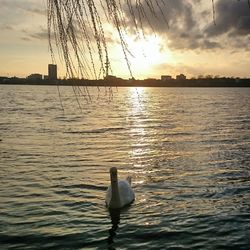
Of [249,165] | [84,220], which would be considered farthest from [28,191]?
[249,165]

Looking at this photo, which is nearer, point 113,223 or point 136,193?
point 113,223

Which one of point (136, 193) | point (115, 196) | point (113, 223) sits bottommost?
point (136, 193)

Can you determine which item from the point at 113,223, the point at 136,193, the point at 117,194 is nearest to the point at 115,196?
the point at 117,194

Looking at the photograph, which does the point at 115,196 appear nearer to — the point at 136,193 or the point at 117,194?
the point at 117,194

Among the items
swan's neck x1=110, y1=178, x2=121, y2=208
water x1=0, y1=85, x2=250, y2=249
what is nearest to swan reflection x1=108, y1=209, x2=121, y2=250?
water x1=0, y1=85, x2=250, y2=249

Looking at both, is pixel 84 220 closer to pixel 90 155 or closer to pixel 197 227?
pixel 197 227

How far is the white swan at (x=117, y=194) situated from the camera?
1208 centimetres

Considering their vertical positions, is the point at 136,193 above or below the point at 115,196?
below

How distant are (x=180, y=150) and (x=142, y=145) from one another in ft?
10.2

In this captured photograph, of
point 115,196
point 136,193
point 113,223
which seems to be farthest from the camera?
point 136,193

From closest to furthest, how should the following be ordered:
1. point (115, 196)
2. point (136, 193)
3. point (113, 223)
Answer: point (113, 223) < point (115, 196) < point (136, 193)

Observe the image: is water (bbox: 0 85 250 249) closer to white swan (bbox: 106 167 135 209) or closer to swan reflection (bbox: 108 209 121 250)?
swan reflection (bbox: 108 209 121 250)

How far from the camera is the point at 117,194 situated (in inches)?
483

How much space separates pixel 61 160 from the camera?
19.8m
